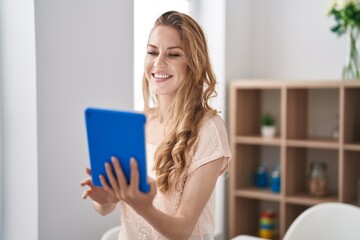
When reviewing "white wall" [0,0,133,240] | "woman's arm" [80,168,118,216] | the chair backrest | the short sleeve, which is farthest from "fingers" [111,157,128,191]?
the chair backrest

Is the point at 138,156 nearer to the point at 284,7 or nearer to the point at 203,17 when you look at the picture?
the point at 203,17

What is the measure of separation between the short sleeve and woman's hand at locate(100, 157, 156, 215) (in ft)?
1.00

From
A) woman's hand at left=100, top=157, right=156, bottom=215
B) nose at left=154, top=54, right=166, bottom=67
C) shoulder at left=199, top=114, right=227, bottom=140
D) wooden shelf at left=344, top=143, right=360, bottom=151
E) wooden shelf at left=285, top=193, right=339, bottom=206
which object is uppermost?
nose at left=154, top=54, right=166, bottom=67

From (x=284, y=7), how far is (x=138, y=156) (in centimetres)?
254

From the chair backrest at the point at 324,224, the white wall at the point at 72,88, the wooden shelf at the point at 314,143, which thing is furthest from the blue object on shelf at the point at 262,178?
the white wall at the point at 72,88

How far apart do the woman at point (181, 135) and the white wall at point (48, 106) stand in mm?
472

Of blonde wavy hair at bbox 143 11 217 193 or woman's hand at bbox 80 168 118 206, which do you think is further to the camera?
blonde wavy hair at bbox 143 11 217 193

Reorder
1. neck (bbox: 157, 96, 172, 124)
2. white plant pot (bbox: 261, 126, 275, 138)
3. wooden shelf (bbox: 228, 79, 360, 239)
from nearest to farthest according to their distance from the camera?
neck (bbox: 157, 96, 172, 124), wooden shelf (bbox: 228, 79, 360, 239), white plant pot (bbox: 261, 126, 275, 138)

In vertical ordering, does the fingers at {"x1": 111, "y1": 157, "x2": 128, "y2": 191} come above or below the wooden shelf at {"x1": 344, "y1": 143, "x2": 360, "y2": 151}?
above

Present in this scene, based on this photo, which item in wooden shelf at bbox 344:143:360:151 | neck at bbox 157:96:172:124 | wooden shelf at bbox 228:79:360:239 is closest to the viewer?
neck at bbox 157:96:172:124

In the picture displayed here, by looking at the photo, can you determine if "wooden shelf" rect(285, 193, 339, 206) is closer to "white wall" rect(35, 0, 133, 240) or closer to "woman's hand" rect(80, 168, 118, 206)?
"white wall" rect(35, 0, 133, 240)

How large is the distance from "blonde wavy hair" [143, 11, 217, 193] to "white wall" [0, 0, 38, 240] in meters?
0.56

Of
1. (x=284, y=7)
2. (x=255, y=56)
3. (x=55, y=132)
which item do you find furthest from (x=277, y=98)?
(x=55, y=132)

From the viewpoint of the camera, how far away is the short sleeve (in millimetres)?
1456
